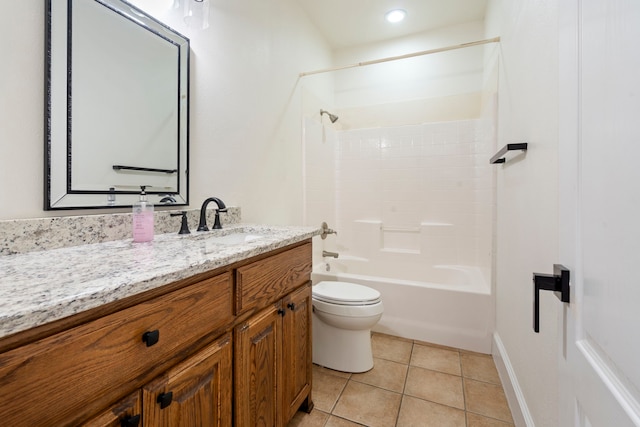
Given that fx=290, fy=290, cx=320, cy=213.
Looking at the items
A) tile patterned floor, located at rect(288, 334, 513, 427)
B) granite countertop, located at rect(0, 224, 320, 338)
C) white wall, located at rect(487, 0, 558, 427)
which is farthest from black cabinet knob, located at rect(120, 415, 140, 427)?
white wall, located at rect(487, 0, 558, 427)

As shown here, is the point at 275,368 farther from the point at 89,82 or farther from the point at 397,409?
the point at 89,82

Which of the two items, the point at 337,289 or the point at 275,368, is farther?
the point at 337,289

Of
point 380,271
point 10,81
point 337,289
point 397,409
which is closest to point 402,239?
point 380,271

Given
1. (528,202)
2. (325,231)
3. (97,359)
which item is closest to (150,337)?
(97,359)

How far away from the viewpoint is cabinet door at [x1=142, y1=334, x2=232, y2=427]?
0.68m

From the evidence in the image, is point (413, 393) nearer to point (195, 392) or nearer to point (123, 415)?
point (195, 392)

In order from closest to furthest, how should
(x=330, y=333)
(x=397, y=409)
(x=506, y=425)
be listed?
(x=506, y=425), (x=397, y=409), (x=330, y=333)

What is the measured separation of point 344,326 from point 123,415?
1.36 meters

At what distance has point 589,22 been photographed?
505 mm

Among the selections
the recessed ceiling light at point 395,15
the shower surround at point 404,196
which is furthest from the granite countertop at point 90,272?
the recessed ceiling light at point 395,15

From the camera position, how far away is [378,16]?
2.70 metres

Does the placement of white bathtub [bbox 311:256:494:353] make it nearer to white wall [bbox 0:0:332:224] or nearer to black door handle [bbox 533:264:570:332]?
white wall [bbox 0:0:332:224]

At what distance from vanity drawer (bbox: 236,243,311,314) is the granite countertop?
7 cm

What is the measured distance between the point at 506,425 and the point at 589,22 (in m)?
1.69
